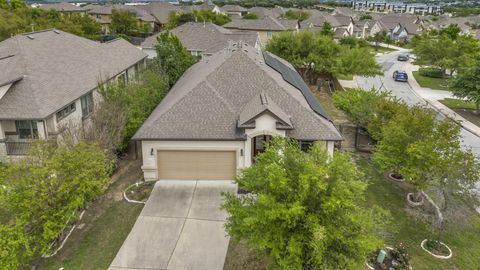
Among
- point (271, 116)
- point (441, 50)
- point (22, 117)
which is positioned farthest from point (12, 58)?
point (441, 50)

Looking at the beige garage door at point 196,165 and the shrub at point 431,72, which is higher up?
the beige garage door at point 196,165

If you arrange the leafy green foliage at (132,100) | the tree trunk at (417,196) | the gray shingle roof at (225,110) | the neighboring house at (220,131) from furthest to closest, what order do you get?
the leafy green foliage at (132,100)
the gray shingle roof at (225,110)
the neighboring house at (220,131)
the tree trunk at (417,196)

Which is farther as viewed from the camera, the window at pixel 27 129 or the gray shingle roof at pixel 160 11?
the gray shingle roof at pixel 160 11

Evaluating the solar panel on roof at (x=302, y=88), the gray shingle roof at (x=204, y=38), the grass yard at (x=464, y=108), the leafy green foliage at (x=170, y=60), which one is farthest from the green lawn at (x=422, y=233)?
the gray shingle roof at (x=204, y=38)

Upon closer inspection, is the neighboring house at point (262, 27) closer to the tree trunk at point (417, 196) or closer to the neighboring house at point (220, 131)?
the neighboring house at point (220, 131)

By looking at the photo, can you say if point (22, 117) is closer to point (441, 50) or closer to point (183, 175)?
point (183, 175)

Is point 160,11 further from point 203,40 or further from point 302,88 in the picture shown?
point 302,88
